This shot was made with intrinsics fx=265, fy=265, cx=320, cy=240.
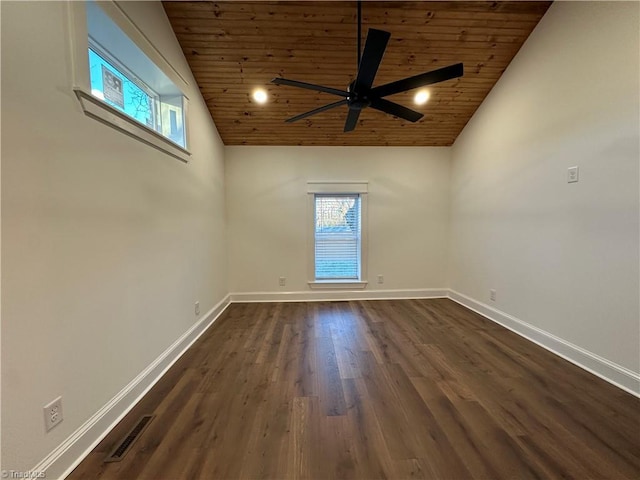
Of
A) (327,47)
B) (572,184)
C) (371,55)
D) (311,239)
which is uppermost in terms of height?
(327,47)

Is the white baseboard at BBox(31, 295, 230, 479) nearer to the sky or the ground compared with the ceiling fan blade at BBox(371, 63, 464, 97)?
nearer to the ground

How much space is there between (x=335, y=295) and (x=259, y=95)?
300 centimetres

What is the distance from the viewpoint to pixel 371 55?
1714 mm

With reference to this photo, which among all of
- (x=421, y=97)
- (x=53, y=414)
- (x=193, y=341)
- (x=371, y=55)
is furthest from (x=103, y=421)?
(x=421, y=97)

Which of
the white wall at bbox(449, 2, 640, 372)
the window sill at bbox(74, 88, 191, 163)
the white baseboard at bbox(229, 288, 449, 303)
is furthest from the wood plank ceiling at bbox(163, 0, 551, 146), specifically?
the white baseboard at bbox(229, 288, 449, 303)

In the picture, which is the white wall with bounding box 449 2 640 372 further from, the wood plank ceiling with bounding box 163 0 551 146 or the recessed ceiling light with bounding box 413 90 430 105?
the recessed ceiling light with bounding box 413 90 430 105

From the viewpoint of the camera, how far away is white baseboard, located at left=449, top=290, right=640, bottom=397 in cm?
189

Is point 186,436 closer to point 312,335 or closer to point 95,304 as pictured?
point 95,304

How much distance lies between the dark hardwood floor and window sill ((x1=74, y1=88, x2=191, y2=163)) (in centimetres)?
183

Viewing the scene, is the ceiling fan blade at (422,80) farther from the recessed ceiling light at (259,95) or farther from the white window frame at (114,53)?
the white window frame at (114,53)

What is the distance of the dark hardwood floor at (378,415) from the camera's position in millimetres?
1310

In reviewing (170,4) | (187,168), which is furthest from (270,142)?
(170,4)

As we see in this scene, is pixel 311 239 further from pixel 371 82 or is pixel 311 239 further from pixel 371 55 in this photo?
pixel 371 55

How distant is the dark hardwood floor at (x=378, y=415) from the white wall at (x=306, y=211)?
1590 mm
